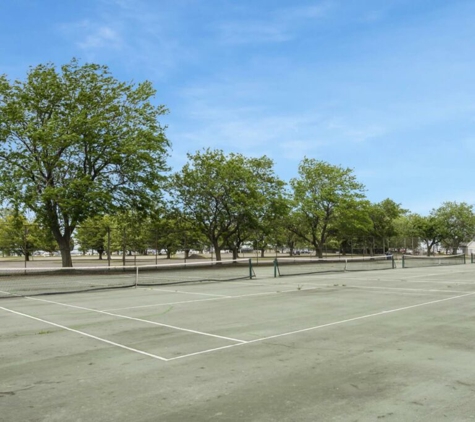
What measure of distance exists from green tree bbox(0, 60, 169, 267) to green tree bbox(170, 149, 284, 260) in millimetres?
7781

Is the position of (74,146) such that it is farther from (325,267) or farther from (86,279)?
(325,267)

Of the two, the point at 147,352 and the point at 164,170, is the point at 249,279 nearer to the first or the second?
the point at 164,170

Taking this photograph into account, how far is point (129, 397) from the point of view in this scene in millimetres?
5398

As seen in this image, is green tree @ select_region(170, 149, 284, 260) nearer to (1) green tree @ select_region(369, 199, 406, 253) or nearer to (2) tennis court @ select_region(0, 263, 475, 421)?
(2) tennis court @ select_region(0, 263, 475, 421)

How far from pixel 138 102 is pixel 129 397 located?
32968 mm

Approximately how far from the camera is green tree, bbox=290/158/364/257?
54500 millimetres

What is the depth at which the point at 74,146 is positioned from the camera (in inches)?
1289

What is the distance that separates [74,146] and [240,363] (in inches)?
1148

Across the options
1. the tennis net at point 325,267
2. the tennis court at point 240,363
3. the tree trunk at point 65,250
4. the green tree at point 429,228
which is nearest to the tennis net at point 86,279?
the tree trunk at point 65,250

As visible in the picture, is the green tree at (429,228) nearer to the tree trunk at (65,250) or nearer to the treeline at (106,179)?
the treeline at (106,179)

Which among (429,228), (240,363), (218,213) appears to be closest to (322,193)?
(218,213)

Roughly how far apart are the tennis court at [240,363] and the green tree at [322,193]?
4119 centimetres

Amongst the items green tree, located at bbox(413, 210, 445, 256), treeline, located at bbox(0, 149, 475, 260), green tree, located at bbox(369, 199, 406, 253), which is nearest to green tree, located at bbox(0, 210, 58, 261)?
treeline, located at bbox(0, 149, 475, 260)

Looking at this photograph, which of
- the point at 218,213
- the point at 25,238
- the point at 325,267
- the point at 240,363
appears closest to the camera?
the point at 240,363
